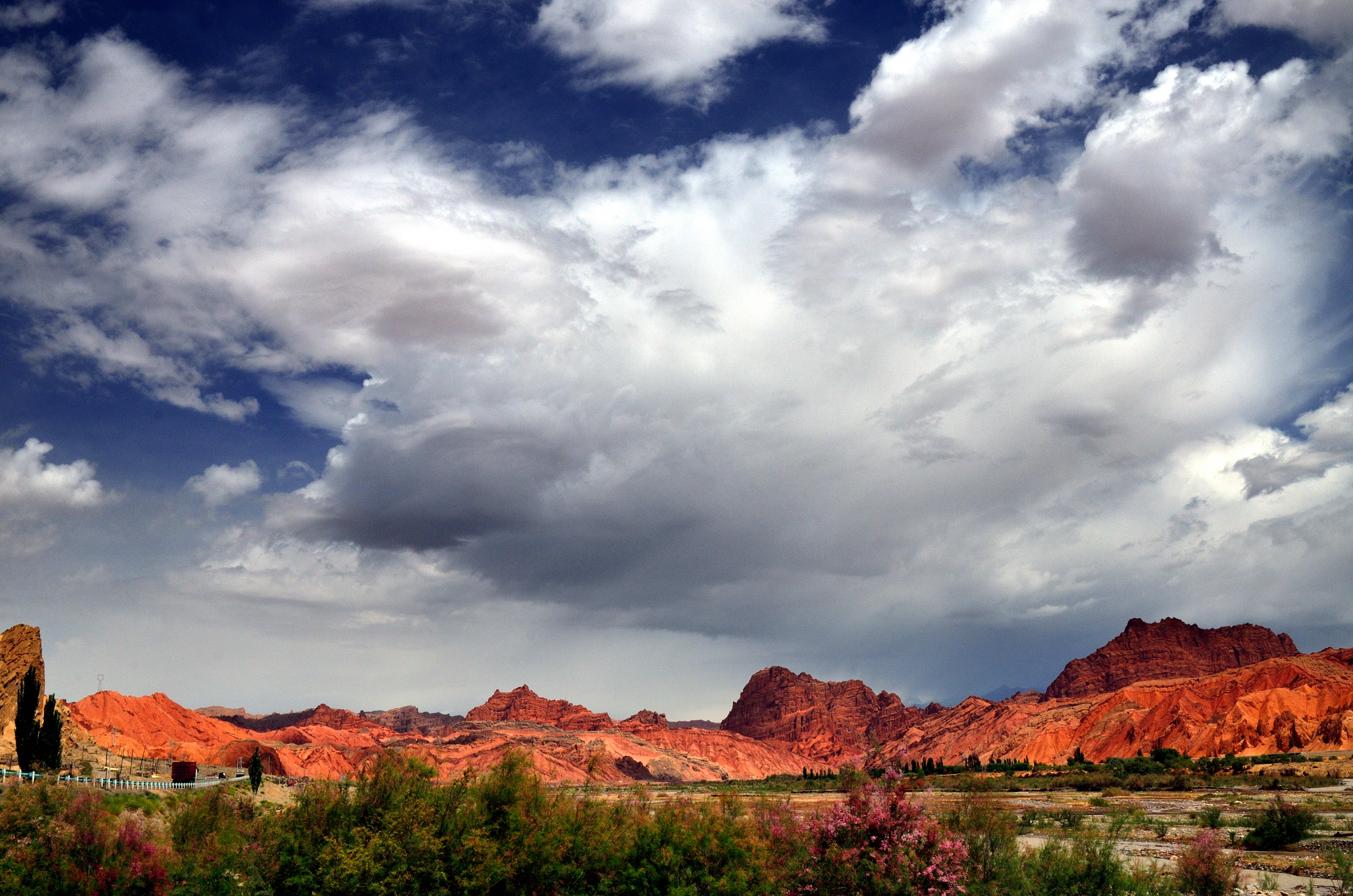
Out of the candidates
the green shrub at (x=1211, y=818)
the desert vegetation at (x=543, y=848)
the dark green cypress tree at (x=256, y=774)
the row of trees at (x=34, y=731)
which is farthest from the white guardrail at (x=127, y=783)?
the green shrub at (x=1211, y=818)

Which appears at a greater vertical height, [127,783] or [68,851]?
[68,851]

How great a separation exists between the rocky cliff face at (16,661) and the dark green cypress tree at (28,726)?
22816 millimetres

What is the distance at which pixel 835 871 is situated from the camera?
1650 centimetres

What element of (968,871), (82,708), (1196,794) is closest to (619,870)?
(968,871)

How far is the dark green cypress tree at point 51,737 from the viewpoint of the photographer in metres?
67.2

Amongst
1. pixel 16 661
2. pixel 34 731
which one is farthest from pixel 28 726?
pixel 16 661

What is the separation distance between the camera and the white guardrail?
168 ft

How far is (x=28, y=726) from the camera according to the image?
234 ft

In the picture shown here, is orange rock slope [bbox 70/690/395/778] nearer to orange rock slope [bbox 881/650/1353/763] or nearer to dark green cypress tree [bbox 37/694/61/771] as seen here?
dark green cypress tree [bbox 37/694/61/771]

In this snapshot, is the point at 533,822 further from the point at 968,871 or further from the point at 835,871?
the point at 968,871

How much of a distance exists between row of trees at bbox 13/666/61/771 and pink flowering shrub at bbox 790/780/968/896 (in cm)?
6819

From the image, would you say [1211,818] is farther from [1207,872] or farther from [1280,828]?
[1207,872]

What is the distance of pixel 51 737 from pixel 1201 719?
15040 centimetres

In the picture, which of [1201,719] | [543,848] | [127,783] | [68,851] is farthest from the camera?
[1201,719]
